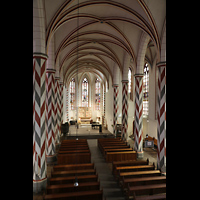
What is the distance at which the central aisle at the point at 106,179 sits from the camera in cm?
784

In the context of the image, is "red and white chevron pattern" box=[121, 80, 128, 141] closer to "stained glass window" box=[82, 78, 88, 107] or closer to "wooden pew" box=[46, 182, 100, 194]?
"wooden pew" box=[46, 182, 100, 194]

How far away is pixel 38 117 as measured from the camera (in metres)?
7.81

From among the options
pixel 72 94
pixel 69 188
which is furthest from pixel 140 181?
pixel 72 94

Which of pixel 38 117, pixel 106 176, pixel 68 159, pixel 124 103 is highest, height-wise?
pixel 124 103

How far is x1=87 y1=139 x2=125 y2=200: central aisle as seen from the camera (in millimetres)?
7844

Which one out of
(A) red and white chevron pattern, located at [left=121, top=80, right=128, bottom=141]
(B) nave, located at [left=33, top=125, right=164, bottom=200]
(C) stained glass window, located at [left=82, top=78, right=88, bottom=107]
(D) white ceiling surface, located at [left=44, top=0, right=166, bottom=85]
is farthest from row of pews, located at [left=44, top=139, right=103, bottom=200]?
(C) stained glass window, located at [left=82, top=78, right=88, bottom=107]

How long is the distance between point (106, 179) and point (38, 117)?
16.8ft

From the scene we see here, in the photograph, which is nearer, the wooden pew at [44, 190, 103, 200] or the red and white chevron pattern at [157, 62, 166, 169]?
the wooden pew at [44, 190, 103, 200]

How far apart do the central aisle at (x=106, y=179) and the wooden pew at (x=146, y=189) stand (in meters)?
0.94

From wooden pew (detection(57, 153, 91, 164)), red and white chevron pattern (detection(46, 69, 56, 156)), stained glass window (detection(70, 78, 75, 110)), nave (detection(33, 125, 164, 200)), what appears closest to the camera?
nave (detection(33, 125, 164, 200))

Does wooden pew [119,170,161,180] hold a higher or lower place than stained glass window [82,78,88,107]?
lower

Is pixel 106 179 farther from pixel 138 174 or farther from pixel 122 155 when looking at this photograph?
pixel 122 155

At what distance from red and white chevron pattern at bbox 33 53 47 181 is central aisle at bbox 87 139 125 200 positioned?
310cm
